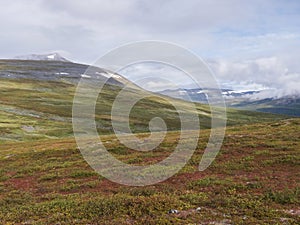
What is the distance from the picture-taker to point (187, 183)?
1054 inches

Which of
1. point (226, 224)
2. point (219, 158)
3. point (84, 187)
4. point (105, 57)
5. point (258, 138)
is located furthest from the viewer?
A: point (258, 138)

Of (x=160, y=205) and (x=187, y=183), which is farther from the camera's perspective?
(x=187, y=183)

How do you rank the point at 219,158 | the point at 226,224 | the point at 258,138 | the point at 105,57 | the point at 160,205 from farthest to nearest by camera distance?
the point at 258,138, the point at 219,158, the point at 105,57, the point at 160,205, the point at 226,224

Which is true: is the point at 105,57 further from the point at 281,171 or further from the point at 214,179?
the point at 281,171

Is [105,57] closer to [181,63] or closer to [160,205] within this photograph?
[181,63]

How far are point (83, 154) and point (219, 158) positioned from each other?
20658 mm

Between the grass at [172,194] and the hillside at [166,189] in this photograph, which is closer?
the grass at [172,194]

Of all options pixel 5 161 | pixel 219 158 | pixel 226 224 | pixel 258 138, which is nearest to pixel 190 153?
pixel 219 158

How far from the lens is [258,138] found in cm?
4628

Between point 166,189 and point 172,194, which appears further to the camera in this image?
point 166,189

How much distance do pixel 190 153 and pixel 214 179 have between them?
12.8m

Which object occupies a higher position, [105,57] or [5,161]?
[105,57]

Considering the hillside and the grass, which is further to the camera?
the hillside

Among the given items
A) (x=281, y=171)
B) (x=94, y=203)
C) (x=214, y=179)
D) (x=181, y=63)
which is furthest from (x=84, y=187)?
(x=281, y=171)
